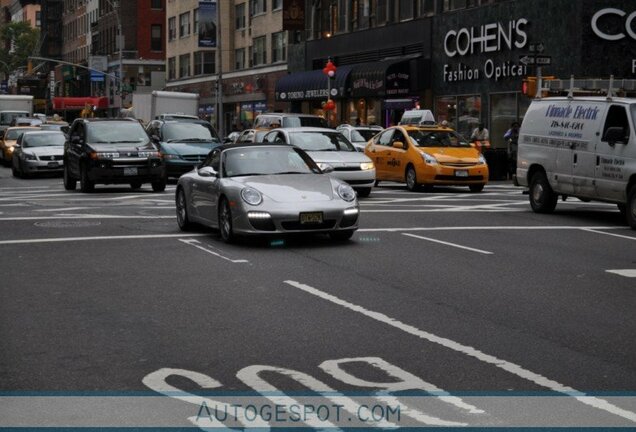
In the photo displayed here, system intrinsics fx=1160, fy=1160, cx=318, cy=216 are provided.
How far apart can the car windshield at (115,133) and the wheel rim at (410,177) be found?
Result: 665 cm

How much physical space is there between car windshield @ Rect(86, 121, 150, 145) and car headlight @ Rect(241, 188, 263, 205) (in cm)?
1431

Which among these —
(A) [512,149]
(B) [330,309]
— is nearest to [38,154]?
(A) [512,149]

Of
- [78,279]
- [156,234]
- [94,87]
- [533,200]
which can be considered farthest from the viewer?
[94,87]

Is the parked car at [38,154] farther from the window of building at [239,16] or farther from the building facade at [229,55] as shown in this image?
the window of building at [239,16]

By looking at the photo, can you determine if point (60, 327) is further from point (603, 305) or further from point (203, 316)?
point (603, 305)

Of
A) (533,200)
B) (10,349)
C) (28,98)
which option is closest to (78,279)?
(10,349)

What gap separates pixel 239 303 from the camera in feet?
35.1

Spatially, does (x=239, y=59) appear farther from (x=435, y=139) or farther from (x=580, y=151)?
(x=580, y=151)

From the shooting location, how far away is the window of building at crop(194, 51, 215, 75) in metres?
84.1

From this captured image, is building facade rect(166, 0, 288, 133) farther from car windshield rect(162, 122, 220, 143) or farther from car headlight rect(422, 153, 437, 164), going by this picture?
car headlight rect(422, 153, 437, 164)

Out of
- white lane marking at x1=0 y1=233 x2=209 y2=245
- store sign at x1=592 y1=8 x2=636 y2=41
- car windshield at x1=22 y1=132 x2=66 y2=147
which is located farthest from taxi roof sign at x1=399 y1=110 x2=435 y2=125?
white lane marking at x1=0 y1=233 x2=209 y2=245

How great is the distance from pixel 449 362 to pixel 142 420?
2466 millimetres

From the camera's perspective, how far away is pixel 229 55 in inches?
3095

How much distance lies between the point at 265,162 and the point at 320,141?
32.8 ft
